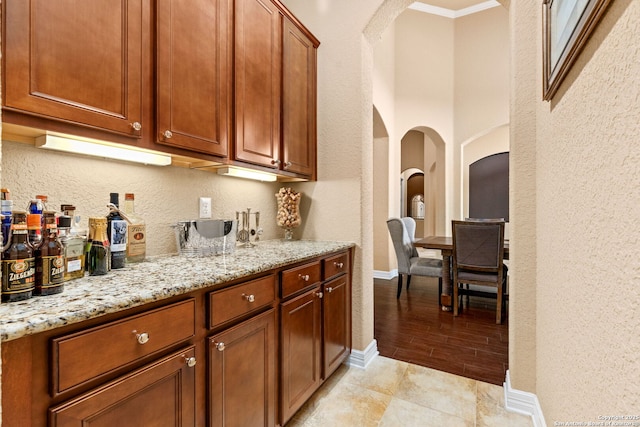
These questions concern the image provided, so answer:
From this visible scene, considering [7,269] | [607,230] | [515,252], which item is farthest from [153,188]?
[515,252]

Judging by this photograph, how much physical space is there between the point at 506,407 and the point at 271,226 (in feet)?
6.31

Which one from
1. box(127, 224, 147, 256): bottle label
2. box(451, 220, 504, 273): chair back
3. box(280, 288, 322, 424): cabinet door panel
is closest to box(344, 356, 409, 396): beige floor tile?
box(280, 288, 322, 424): cabinet door panel

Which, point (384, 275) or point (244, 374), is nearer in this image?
point (244, 374)

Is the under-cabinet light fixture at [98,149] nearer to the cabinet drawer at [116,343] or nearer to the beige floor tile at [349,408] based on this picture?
the cabinet drawer at [116,343]

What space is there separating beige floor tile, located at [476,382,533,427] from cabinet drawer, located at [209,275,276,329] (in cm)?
140

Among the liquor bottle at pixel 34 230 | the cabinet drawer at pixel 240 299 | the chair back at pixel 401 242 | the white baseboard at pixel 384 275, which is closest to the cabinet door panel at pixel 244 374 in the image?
the cabinet drawer at pixel 240 299

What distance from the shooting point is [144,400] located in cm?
88

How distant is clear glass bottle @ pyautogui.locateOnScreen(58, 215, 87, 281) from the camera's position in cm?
95

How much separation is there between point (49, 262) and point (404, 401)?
6.27ft

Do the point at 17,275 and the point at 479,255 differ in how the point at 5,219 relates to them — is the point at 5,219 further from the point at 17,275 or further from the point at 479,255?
the point at 479,255

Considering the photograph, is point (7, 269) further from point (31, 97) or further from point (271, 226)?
point (271, 226)

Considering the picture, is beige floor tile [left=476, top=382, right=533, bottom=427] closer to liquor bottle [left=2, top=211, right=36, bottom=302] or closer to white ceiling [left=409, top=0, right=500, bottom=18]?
liquor bottle [left=2, top=211, right=36, bottom=302]

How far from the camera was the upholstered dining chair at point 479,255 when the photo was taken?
3066 mm

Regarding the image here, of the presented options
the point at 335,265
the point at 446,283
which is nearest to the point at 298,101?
the point at 335,265
